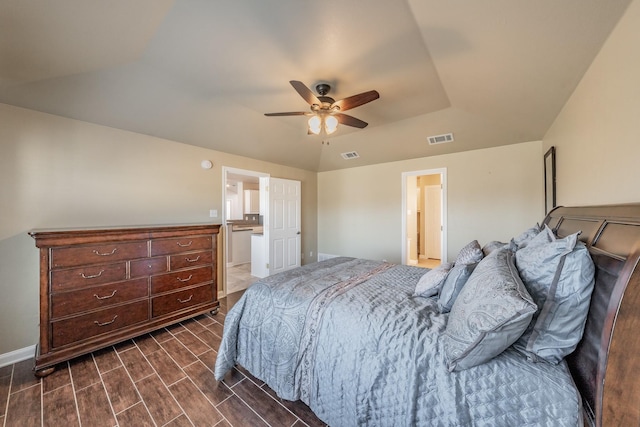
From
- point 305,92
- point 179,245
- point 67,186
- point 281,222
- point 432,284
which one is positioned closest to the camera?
point 432,284

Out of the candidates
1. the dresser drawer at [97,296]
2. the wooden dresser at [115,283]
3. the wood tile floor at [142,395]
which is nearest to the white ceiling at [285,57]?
the wooden dresser at [115,283]

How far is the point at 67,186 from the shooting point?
252 cm

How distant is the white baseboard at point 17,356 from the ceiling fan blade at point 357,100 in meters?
3.79

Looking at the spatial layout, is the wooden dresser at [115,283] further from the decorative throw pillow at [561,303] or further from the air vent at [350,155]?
the decorative throw pillow at [561,303]

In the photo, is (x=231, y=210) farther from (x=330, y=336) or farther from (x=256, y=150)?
(x=330, y=336)

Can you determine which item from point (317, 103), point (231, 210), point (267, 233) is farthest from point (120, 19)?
point (231, 210)

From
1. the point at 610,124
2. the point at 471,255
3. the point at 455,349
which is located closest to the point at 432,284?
the point at 471,255

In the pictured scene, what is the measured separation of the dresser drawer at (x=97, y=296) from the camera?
2.06 m

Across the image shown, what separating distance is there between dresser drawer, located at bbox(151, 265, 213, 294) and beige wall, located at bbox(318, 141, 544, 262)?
10.6 ft

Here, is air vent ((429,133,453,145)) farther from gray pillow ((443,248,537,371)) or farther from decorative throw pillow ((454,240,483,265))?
gray pillow ((443,248,537,371))

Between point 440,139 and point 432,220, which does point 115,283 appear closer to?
point 440,139

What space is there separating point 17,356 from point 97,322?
764 millimetres

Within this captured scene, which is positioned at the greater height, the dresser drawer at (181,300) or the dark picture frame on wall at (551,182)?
the dark picture frame on wall at (551,182)

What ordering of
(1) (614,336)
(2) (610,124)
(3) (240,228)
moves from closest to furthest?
(1) (614,336), (2) (610,124), (3) (240,228)
